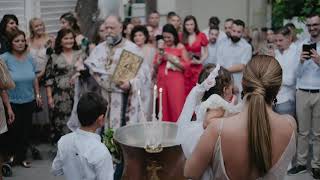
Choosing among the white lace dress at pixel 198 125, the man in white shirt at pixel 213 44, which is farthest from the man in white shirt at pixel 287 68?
the white lace dress at pixel 198 125

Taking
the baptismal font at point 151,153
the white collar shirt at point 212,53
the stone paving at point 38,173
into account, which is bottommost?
the stone paving at point 38,173

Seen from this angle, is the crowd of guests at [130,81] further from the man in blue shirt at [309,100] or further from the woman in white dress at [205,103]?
the woman in white dress at [205,103]

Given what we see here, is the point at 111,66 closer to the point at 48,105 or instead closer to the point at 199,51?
the point at 48,105

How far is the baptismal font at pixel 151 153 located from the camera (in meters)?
4.30

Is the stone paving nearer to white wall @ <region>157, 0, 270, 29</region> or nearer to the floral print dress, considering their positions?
the floral print dress

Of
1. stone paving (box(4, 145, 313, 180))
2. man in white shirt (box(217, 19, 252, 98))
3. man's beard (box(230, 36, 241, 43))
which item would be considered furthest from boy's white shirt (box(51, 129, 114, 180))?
man's beard (box(230, 36, 241, 43))

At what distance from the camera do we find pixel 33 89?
7062mm

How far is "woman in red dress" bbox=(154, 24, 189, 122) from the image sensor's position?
303 inches

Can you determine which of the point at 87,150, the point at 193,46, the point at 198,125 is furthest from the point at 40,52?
the point at 198,125

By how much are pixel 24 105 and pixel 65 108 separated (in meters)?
0.58

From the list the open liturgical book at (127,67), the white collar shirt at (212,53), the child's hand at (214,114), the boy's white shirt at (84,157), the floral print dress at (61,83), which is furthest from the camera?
the white collar shirt at (212,53)

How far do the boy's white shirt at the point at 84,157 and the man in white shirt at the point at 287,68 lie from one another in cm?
357

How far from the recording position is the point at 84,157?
3.57 metres

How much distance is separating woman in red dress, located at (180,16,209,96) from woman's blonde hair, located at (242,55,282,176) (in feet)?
16.5
